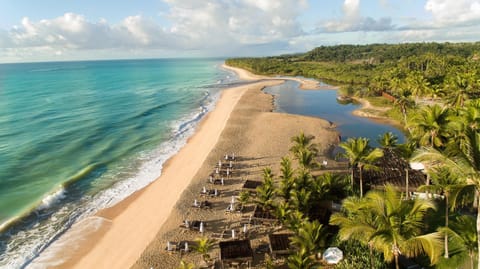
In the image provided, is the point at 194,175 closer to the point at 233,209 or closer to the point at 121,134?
the point at 233,209

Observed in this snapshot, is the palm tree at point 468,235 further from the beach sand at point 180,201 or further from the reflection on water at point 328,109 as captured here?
the reflection on water at point 328,109

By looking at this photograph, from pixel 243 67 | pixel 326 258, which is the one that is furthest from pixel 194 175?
pixel 243 67

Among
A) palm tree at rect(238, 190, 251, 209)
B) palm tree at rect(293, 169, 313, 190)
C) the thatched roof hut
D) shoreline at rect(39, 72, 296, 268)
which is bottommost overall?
shoreline at rect(39, 72, 296, 268)

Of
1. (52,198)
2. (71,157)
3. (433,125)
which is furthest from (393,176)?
(71,157)

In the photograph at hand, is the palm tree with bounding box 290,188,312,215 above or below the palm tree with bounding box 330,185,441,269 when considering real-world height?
below

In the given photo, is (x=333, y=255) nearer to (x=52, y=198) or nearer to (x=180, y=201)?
(x=180, y=201)

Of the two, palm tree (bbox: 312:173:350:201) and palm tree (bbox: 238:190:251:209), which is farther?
palm tree (bbox: 238:190:251:209)

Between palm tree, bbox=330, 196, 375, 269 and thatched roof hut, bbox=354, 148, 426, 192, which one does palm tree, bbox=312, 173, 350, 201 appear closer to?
thatched roof hut, bbox=354, 148, 426, 192

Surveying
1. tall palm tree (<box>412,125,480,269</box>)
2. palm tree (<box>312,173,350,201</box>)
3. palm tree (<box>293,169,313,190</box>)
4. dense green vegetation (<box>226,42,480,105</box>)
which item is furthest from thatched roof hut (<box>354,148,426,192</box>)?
dense green vegetation (<box>226,42,480,105</box>)
